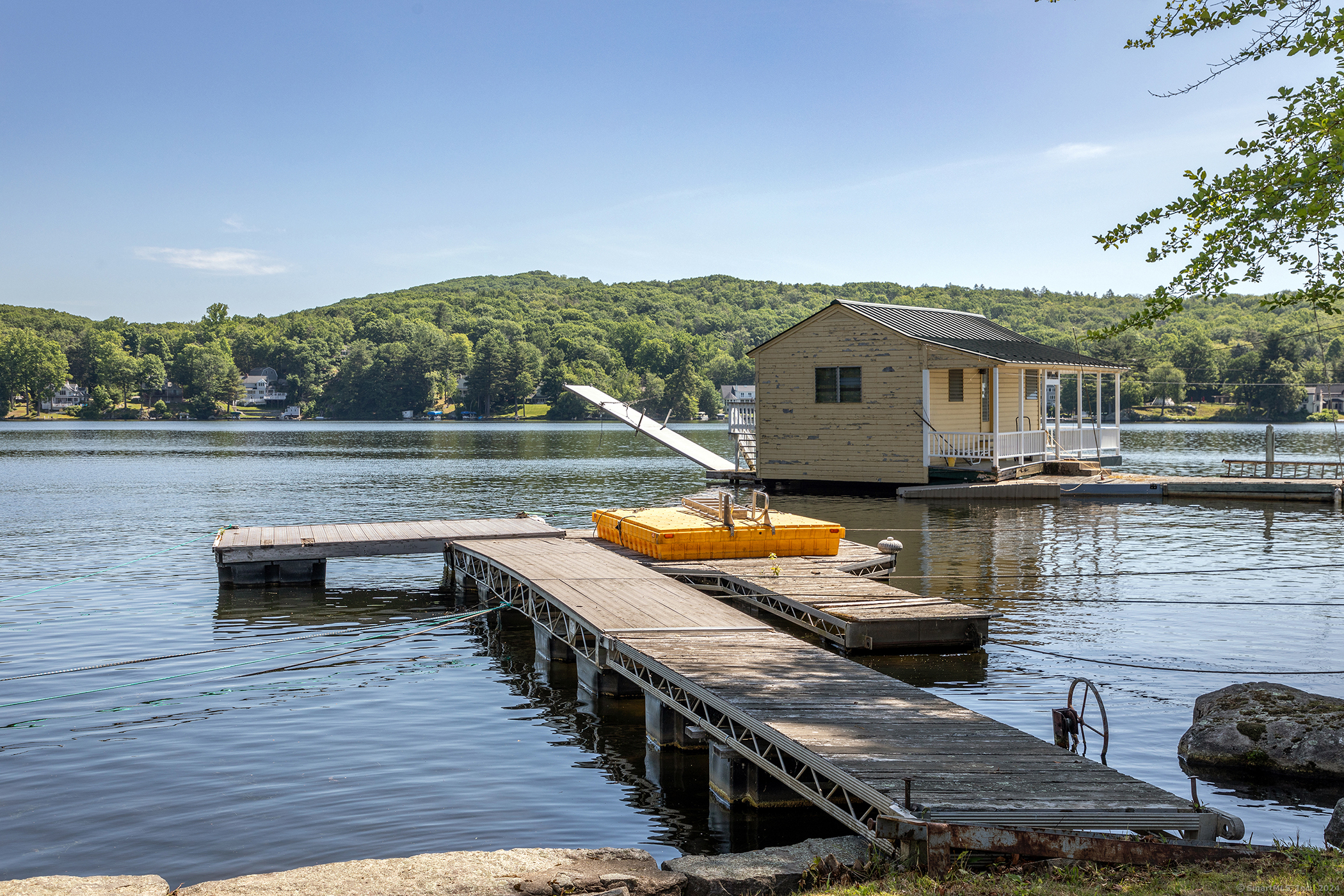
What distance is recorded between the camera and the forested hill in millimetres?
139375

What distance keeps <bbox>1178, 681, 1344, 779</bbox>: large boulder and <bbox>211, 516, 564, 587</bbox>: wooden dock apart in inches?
488

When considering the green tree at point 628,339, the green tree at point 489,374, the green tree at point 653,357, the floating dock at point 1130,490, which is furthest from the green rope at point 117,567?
the green tree at point 628,339

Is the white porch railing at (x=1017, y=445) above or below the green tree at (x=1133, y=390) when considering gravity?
below

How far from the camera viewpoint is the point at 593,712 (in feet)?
36.0

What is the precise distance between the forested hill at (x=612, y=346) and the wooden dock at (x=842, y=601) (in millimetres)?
117371

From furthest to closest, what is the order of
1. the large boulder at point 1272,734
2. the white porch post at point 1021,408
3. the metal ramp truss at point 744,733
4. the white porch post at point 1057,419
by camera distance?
1. the white porch post at point 1057,419
2. the white porch post at point 1021,408
3. the large boulder at point 1272,734
4. the metal ramp truss at point 744,733

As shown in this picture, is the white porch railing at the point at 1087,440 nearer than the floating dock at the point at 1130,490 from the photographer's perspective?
No

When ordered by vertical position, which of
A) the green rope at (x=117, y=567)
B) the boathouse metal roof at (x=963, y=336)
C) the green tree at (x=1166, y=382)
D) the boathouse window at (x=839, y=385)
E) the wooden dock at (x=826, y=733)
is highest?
the green tree at (x=1166, y=382)

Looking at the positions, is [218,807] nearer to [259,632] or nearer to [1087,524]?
[259,632]

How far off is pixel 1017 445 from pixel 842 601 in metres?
22.3

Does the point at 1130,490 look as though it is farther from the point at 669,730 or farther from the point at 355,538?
the point at 669,730

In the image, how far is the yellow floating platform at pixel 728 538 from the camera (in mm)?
16312

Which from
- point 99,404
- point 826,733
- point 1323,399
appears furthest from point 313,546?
point 99,404

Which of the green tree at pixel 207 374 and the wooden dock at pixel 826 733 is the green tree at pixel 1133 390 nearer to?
the wooden dock at pixel 826 733
